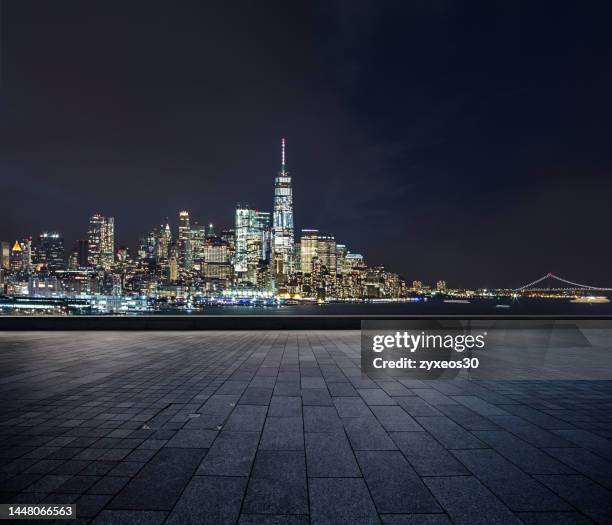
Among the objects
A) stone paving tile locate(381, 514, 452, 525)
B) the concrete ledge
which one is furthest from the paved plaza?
the concrete ledge

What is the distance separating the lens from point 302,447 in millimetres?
4906

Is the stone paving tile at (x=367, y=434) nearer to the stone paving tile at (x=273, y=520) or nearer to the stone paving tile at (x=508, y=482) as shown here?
the stone paving tile at (x=508, y=482)

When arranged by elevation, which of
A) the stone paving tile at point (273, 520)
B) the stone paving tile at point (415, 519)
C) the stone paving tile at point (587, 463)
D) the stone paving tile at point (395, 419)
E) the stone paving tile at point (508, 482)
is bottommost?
the stone paving tile at point (395, 419)

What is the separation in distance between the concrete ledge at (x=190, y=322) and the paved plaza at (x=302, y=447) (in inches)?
357

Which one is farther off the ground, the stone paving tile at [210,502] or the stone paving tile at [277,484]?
the stone paving tile at [210,502]

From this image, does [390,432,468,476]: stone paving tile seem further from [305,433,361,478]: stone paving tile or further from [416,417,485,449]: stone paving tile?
[305,433,361,478]: stone paving tile

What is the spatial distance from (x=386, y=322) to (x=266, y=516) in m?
18.1

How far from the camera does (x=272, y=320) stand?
18828mm

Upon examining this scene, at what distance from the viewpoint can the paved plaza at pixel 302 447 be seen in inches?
140

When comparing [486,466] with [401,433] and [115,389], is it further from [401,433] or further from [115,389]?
[115,389]

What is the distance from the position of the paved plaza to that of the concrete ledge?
9.08 meters

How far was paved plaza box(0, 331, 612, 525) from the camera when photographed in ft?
11.7

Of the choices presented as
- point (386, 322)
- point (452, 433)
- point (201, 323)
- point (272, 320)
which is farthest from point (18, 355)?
point (386, 322)

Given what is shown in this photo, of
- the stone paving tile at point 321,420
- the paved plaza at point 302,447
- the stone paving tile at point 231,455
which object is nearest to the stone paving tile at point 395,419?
the paved plaza at point 302,447
